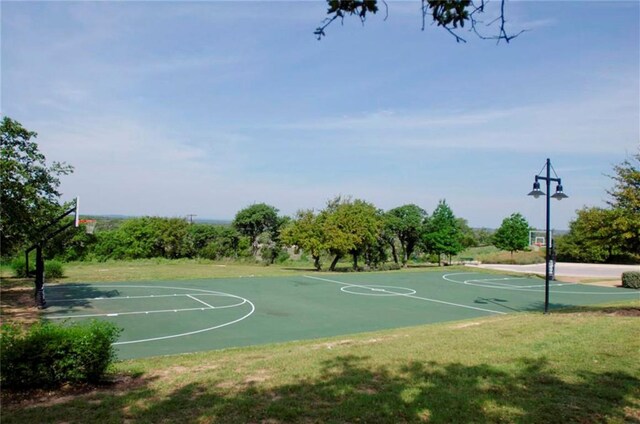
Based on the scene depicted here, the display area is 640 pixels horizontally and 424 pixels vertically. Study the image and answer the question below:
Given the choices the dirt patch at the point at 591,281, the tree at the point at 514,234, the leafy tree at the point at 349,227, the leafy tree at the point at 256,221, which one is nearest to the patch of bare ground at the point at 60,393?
the leafy tree at the point at 349,227

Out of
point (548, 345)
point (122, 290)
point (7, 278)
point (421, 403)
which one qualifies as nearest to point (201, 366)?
point (421, 403)

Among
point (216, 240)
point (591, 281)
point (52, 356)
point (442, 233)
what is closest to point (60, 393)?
point (52, 356)

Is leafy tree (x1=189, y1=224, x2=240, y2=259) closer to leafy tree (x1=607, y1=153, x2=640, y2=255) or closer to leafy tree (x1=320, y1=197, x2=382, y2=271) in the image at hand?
leafy tree (x1=320, y1=197, x2=382, y2=271)

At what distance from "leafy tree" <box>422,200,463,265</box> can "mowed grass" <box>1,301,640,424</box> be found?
31793 mm

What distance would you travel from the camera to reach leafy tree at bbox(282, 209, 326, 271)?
34406mm

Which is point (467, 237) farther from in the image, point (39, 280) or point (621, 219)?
point (39, 280)

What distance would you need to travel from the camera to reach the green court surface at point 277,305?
42.9 ft

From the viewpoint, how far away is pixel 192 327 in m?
14.0

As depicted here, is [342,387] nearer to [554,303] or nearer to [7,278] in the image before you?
[554,303]

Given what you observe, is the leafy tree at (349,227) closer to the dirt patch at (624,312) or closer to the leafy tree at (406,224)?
the leafy tree at (406,224)

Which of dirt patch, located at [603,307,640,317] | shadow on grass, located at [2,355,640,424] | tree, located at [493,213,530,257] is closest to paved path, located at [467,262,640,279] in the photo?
tree, located at [493,213,530,257]

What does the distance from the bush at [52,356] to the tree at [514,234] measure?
1958 inches

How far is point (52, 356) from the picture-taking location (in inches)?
239

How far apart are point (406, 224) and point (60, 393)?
3732cm
